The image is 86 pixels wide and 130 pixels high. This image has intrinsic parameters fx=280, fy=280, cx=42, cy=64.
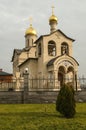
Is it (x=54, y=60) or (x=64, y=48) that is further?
(x=64, y=48)

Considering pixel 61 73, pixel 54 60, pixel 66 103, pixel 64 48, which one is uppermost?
pixel 64 48

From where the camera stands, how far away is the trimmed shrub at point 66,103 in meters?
10.8

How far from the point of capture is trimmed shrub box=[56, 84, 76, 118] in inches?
426

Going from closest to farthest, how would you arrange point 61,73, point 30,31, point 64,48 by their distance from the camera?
point 61,73 → point 64,48 → point 30,31

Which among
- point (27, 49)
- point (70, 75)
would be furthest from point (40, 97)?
point (27, 49)

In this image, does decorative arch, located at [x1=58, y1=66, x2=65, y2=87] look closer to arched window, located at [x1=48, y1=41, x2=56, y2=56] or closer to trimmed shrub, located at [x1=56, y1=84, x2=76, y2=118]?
arched window, located at [x1=48, y1=41, x2=56, y2=56]

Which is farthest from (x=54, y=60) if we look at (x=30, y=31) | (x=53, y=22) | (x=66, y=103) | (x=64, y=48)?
(x=66, y=103)

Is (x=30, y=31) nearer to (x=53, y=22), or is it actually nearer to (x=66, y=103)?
(x=53, y=22)

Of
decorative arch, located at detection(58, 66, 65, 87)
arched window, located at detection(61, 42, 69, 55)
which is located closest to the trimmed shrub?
decorative arch, located at detection(58, 66, 65, 87)

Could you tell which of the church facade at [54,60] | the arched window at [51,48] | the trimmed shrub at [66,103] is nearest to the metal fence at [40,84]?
the church facade at [54,60]

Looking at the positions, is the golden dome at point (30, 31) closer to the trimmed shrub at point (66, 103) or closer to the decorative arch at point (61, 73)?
the decorative arch at point (61, 73)

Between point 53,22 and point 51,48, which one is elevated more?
point 53,22

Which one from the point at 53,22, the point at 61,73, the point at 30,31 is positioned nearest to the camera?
the point at 61,73

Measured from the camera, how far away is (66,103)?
10891 mm
